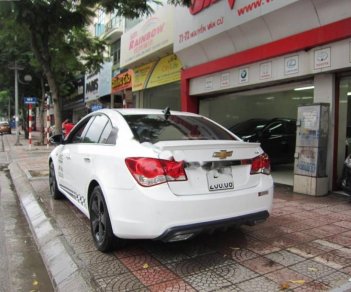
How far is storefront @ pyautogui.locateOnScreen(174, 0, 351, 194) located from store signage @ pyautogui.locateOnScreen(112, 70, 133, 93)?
6.30 meters

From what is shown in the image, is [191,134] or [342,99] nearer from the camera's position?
[191,134]

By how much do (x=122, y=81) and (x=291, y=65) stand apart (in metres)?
12.7

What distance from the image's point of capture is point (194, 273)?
12.7ft

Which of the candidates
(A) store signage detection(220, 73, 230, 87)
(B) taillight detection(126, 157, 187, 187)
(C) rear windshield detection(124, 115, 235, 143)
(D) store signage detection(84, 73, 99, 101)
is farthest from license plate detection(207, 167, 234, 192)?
(D) store signage detection(84, 73, 99, 101)

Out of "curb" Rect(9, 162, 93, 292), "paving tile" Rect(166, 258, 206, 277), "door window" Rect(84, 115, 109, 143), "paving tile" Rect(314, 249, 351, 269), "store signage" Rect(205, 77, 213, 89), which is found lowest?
"curb" Rect(9, 162, 93, 292)

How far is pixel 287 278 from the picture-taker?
146 inches

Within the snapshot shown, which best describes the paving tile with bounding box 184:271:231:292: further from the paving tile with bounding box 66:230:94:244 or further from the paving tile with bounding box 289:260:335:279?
the paving tile with bounding box 66:230:94:244

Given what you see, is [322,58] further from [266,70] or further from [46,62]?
[46,62]

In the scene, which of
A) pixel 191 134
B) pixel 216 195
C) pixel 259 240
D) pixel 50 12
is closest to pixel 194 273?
pixel 216 195

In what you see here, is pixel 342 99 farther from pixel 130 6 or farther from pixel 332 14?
pixel 130 6

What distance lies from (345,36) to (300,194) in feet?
9.61

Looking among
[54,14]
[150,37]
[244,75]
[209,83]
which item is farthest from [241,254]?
[150,37]

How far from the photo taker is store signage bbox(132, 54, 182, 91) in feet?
46.6

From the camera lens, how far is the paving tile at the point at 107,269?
3908 millimetres
